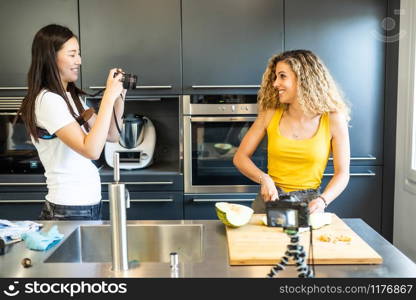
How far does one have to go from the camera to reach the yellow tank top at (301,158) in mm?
1689

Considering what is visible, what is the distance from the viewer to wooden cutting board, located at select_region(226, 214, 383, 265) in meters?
1.12

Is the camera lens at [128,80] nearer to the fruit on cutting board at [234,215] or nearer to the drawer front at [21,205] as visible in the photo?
the fruit on cutting board at [234,215]

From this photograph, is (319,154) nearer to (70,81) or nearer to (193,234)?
(193,234)

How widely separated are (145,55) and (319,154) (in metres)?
1.35

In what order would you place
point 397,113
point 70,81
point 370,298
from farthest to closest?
point 397,113 < point 70,81 < point 370,298

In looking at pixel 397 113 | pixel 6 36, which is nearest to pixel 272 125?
pixel 397 113

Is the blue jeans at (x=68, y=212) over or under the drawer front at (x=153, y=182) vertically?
over

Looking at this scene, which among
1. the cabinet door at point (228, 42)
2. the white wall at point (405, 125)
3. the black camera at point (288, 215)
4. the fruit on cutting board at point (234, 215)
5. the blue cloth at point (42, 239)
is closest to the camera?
the black camera at point (288, 215)

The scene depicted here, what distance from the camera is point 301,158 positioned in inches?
66.6

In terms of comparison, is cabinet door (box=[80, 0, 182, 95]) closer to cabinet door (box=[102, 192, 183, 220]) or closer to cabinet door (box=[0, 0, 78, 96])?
cabinet door (box=[0, 0, 78, 96])

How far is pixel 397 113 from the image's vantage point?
8.44ft

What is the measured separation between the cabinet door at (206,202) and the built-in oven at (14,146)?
2.83ft

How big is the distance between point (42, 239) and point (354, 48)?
2.04 meters

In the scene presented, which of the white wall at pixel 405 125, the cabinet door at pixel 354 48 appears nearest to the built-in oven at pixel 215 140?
the cabinet door at pixel 354 48
